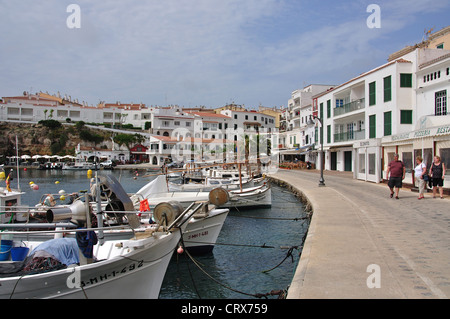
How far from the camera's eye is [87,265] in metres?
6.60

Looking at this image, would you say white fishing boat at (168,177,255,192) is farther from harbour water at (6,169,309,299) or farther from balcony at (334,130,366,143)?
balcony at (334,130,366,143)

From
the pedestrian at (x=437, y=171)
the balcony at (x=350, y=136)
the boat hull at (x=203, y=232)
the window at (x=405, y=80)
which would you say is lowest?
the boat hull at (x=203, y=232)

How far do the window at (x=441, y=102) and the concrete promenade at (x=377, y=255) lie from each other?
16.8 meters

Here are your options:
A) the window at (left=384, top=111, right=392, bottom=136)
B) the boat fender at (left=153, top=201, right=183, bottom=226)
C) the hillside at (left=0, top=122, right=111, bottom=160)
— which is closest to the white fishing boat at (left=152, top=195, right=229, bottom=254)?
the boat fender at (left=153, top=201, right=183, bottom=226)

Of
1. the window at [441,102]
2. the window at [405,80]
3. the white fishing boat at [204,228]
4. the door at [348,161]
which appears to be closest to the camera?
the white fishing boat at [204,228]

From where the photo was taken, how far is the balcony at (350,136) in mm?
36438

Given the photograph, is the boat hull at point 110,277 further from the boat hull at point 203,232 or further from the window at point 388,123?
the window at point 388,123

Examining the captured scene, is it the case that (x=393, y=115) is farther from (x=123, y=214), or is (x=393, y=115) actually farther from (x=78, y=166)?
(x=78, y=166)

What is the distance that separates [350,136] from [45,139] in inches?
3137

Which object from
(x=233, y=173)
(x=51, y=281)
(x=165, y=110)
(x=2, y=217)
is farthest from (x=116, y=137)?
(x=51, y=281)

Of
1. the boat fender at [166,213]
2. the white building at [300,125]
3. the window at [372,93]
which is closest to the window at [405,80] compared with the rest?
the window at [372,93]

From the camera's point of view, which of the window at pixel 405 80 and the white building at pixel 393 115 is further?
the window at pixel 405 80

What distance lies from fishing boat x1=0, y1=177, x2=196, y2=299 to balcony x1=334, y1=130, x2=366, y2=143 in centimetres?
3200
